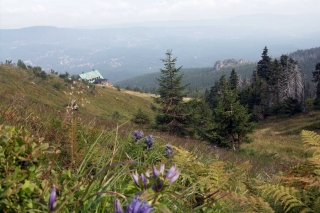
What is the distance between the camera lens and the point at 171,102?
21359mm

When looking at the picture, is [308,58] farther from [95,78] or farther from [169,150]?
[169,150]

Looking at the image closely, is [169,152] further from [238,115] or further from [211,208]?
[238,115]

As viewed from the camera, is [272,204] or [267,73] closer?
[272,204]

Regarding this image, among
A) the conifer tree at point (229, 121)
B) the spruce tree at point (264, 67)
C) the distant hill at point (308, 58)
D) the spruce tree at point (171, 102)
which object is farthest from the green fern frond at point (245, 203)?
the distant hill at point (308, 58)

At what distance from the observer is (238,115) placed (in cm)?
1448

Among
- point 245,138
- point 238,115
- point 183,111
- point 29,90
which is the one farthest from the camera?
point 29,90

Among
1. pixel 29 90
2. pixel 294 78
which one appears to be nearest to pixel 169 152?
pixel 29 90

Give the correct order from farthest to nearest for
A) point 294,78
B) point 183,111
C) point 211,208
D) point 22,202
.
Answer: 1. point 294,78
2. point 183,111
3. point 211,208
4. point 22,202

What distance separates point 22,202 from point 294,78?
80611mm

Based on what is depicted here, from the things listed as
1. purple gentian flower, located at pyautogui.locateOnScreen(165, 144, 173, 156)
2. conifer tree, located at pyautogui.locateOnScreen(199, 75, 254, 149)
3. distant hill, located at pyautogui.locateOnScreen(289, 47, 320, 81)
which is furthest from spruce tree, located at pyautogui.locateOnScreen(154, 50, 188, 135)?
distant hill, located at pyautogui.locateOnScreen(289, 47, 320, 81)

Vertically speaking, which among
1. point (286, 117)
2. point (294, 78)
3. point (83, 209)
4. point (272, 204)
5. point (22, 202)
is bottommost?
point (286, 117)

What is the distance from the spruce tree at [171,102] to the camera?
21109 mm

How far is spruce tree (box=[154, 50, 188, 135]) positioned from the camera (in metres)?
21.1

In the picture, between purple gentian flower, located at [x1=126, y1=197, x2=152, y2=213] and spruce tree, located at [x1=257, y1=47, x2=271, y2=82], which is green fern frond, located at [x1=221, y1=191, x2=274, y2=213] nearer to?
purple gentian flower, located at [x1=126, y1=197, x2=152, y2=213]
